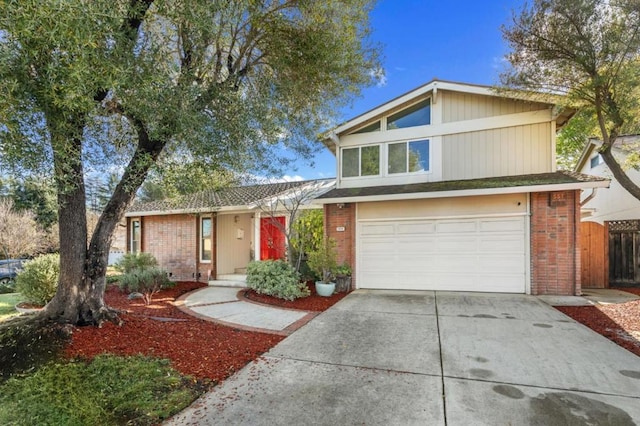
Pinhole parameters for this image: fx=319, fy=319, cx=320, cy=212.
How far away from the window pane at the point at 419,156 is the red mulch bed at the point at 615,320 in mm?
5174

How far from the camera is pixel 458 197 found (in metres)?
9.34

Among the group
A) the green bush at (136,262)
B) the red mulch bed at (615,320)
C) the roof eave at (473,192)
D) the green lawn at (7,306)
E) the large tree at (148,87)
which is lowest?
the green lawn at (7,306)

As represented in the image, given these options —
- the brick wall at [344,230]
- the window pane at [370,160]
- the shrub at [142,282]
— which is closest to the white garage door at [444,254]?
the brick wall at [344,230]

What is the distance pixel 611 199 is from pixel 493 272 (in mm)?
9681

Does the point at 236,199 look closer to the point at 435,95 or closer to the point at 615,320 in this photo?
the point at 435,95

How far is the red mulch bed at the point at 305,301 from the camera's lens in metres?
8.03

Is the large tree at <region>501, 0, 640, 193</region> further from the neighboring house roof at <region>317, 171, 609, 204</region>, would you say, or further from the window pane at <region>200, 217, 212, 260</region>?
the window pane at <region>200, 217, 212, 260</region>

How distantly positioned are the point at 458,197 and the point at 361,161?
3.36 m

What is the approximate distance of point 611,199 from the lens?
1409 cm

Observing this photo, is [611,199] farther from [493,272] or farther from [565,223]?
[493,272]

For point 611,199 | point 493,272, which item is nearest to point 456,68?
point 493,272

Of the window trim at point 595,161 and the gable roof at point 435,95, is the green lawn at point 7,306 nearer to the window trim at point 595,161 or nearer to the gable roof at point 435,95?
the gable roof at point 435,95

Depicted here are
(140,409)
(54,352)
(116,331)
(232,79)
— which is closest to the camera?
(140,409)

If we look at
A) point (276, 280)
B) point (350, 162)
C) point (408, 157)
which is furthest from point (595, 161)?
point (276, 280)
